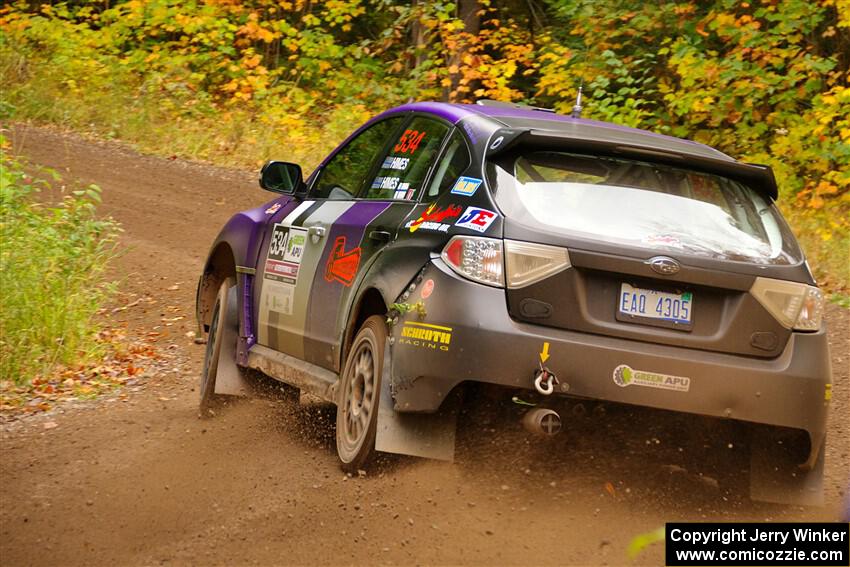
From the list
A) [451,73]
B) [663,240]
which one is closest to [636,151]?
[663,240]

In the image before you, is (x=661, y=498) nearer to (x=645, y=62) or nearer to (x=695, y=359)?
(x=695, y=359)

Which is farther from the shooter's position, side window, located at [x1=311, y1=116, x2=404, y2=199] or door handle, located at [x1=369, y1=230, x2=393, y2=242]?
side window, located at [x1=311, y1=116, x2=404, y2=199]

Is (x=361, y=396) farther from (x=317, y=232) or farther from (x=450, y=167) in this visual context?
(x=317, y=232)

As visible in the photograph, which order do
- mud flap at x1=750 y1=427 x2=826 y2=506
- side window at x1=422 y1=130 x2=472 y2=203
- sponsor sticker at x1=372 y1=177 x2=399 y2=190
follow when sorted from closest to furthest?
1. mud flap at x1=750 y1=427 x2=826 y2=506
2. side window at x1=422 y1=130 x2=472 y2=203
3. sponsor sticker at x1=372 y1=177 x2=399 y2=190

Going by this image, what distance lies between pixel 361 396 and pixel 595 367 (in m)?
1.23

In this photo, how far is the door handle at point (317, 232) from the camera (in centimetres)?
618

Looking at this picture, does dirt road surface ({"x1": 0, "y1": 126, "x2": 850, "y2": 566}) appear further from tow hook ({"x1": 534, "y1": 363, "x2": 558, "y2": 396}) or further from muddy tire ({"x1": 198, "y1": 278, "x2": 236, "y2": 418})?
muddy tire ({"x1": 198, "y1": 278, "x2": 236, "y2": 418})

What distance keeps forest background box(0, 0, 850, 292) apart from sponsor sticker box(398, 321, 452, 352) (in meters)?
8.03

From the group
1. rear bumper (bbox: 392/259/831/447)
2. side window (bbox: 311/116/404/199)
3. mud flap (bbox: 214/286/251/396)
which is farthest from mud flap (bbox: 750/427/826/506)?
mud flap (bbox: 214/286/251/396)

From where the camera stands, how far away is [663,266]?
15.0ft

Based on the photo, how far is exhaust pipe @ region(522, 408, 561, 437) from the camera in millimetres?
4562

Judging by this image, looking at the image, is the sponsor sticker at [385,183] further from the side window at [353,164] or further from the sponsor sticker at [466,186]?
the sponsor sticker at [466,186]

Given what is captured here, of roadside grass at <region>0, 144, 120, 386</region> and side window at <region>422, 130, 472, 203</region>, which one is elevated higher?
side window at <region>422, 130, 472, 203</region>

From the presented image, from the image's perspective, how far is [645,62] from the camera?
62.1 ft
